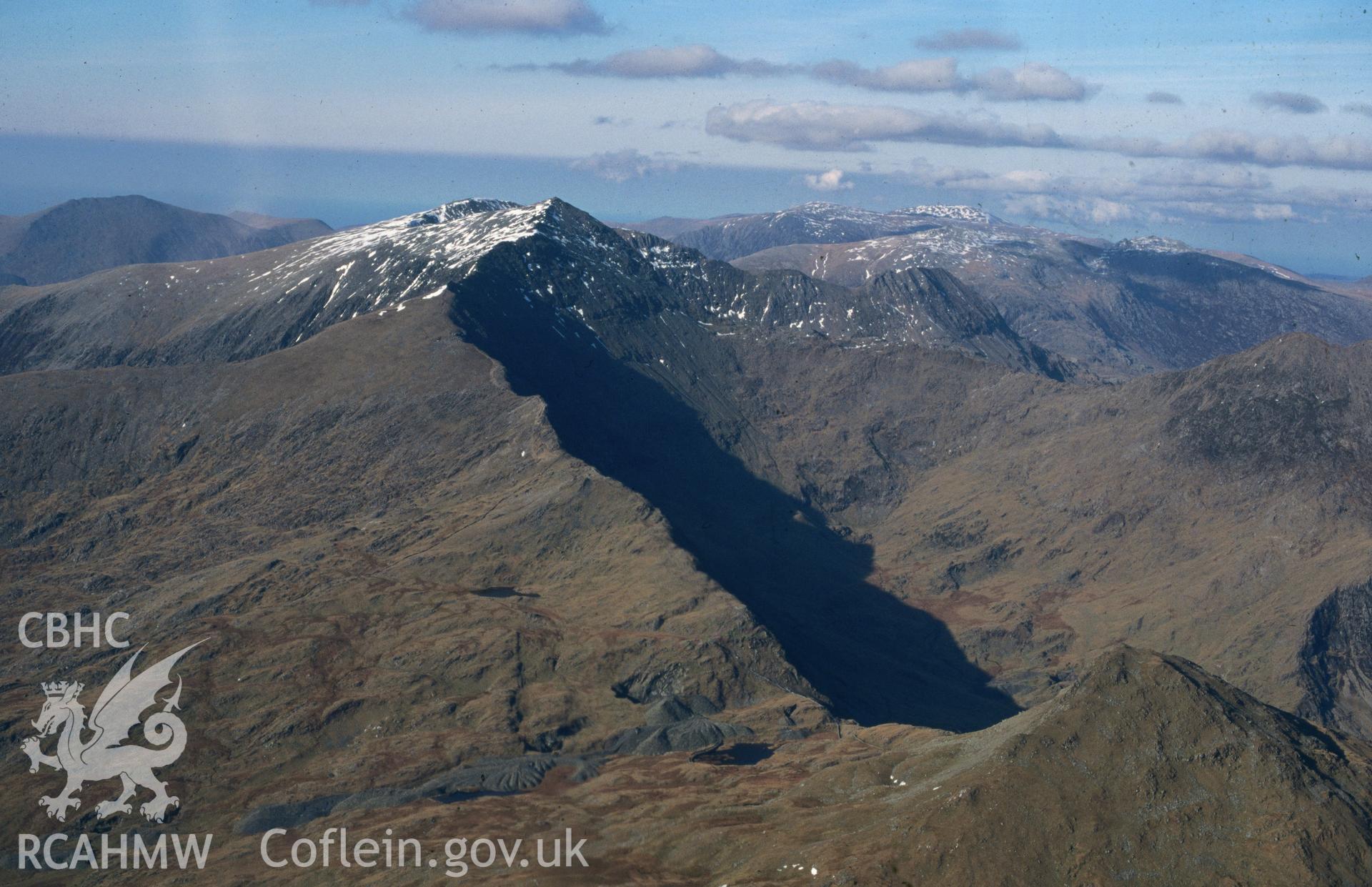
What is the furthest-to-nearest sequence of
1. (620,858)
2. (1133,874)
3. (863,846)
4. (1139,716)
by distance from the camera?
(620,858), (1139,716), (863,846), (1133,874)

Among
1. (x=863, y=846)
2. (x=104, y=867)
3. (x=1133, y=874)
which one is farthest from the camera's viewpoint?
(x=104, y=867)

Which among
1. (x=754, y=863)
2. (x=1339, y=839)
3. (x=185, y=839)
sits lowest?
(x=185, y=839)

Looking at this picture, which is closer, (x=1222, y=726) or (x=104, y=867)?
(x=1222, y=726)

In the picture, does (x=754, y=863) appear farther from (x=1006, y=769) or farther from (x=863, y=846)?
(x=1006, y=769)

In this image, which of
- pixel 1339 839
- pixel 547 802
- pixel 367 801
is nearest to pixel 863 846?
pixel 1339 839

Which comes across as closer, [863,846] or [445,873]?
[863,846]

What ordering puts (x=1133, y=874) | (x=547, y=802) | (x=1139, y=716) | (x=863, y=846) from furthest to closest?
(x=547, y=802) → (x=1139, y=716) → (x=863, y=846) → (x=1133, y=874)

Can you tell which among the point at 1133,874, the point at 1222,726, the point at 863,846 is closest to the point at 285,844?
the point at 863,846

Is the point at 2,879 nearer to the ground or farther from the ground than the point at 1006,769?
nearer to the ground

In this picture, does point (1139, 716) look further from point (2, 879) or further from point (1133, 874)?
point (2, 879)
